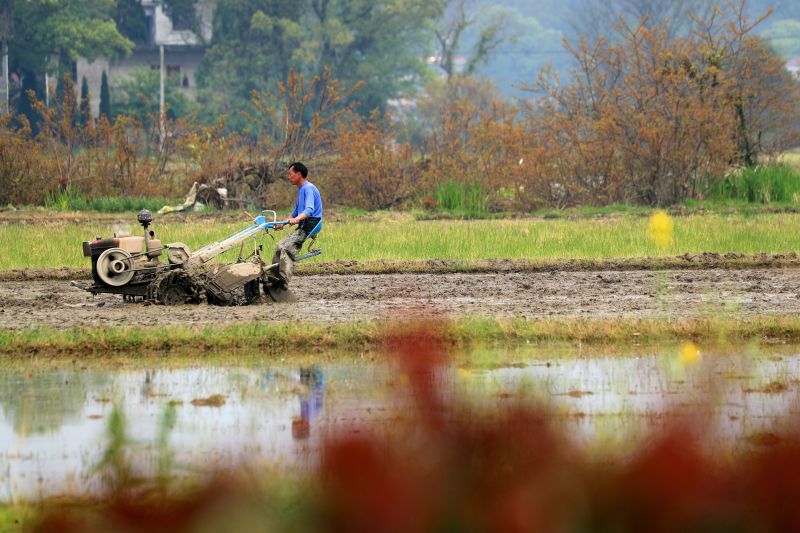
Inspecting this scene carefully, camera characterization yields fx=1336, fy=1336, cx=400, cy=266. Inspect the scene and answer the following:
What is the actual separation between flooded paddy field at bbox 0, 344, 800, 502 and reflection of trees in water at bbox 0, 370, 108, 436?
12mm

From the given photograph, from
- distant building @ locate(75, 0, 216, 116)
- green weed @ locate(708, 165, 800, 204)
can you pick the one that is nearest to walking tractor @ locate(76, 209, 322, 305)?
green weed @ locate(708, 165, 800, 204)

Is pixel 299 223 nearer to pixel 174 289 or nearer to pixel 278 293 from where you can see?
pixel 278 293

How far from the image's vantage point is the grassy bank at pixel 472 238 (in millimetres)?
18188

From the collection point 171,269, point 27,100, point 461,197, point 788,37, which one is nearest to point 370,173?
point 461,197

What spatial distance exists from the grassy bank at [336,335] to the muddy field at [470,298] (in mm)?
473

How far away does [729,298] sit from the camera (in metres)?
13.8

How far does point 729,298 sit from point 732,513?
10.8 meters

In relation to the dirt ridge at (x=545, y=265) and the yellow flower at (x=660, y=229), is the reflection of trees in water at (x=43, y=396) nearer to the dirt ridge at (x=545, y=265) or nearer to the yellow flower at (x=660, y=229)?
the dirt ridge at (x=545, y=265)

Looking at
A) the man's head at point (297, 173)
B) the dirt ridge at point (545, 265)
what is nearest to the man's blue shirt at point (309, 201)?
the man's head at point (297, 173)

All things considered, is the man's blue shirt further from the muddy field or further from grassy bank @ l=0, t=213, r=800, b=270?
grassy bank @ l=0, t=213, r=800, b=270

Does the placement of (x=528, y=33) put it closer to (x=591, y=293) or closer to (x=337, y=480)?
(x=591, y=293)

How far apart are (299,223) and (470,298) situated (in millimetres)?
2085

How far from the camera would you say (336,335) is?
11.0m

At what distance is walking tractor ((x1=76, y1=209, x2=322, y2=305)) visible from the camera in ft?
41.8
